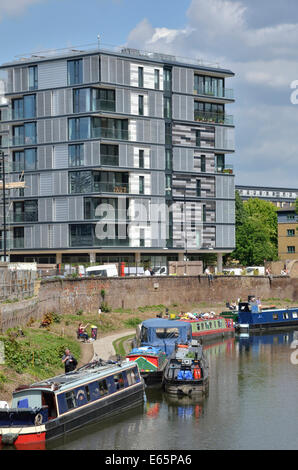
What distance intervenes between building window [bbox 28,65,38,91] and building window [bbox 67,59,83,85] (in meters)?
4.79

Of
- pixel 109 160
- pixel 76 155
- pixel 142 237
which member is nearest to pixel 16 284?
pixel 76 155

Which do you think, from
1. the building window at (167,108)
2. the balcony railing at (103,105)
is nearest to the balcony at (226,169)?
the building window at (167,108)

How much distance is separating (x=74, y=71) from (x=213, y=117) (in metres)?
20.6

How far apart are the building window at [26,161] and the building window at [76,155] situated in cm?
513

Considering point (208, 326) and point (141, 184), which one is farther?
point (141, 184)

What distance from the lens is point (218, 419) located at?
40750 millimetres

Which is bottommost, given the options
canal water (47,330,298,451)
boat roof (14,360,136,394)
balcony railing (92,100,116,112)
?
canal water (47,330,298,451)

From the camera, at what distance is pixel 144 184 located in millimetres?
95938

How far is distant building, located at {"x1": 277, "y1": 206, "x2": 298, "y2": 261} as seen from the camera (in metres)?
137

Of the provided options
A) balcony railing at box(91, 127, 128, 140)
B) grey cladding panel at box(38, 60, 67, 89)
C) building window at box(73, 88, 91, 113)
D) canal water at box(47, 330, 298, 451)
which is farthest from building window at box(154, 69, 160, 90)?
canal water at box(47, 330, 298, 451)

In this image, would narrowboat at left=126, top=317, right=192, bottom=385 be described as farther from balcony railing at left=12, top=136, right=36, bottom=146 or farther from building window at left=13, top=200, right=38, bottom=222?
balcony railing at left=12, top=136, right=36, bottom=146

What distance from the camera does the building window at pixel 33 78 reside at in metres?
95.4

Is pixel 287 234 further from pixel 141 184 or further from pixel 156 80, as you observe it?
pixel 156 80
